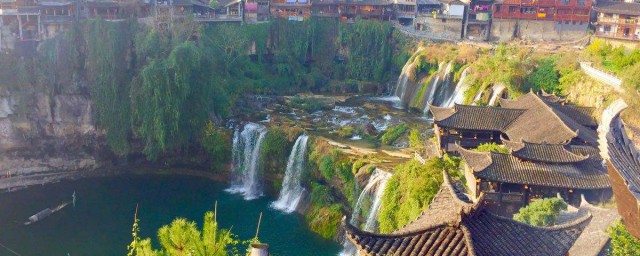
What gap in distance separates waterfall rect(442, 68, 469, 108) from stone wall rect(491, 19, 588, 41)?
18.8m

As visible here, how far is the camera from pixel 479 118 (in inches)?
1609

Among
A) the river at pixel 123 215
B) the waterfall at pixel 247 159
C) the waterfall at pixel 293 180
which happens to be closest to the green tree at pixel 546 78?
the waterfall at pixel 293 180

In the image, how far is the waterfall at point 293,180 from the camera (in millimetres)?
48031

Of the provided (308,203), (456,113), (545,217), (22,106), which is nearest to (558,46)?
(456,113)

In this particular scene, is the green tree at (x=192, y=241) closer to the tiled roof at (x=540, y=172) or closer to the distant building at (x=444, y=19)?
the tiled roof at (x=540, y=172)

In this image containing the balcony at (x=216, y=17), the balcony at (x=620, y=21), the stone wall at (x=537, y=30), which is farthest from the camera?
the stone wall at (x=537, y=30)

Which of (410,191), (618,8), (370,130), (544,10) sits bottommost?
(370,130)

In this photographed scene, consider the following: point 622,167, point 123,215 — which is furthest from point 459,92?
point 622,167

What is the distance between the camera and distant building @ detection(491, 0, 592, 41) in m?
71.6

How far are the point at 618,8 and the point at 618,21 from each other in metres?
1.59

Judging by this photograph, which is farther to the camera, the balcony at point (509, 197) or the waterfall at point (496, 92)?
the waterfall at point (496, 92)

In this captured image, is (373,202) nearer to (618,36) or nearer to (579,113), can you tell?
(579,113)

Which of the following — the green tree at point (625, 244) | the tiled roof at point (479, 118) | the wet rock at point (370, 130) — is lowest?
the wet rock at point (370, 130)

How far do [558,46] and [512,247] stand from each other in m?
59.4
